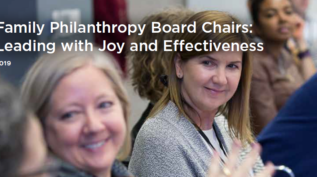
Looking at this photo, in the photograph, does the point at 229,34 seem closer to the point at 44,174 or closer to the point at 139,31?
the point at 139,31

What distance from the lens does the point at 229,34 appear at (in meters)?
2.26

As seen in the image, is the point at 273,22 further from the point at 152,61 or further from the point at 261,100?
the point at 152,61

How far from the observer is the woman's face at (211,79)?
225 cm

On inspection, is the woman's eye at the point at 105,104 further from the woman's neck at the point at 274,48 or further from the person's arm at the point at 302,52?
the person's arm at the point at 302,52

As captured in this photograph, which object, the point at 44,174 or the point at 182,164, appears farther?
the point at 182,164

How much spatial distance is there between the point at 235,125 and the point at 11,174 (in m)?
1.41

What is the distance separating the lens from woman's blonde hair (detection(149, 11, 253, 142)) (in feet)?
7.36

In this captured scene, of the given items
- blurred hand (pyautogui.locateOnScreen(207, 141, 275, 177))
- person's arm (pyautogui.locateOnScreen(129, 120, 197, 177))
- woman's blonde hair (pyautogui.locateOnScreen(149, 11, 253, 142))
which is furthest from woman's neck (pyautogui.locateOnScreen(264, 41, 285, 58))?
blurred hand (pyautogui.locateOnScreen(207, 141, 275, 177))

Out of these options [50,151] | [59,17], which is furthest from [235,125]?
[59,17]

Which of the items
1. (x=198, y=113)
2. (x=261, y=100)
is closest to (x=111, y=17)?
(x=261, y=100)

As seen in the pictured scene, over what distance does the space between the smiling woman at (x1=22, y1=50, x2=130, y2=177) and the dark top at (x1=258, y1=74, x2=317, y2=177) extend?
1.99 ft

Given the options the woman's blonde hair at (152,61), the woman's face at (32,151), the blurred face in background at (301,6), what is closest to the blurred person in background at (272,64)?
the blurred face in background at (301,6)

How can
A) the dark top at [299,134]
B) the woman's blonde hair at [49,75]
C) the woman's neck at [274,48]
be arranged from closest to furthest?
1. the woman's blonde hair at [49,75]
2. the dark top at [299,134]
3. the woman's neck at [274,48]

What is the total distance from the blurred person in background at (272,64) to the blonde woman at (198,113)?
918 millimetres
